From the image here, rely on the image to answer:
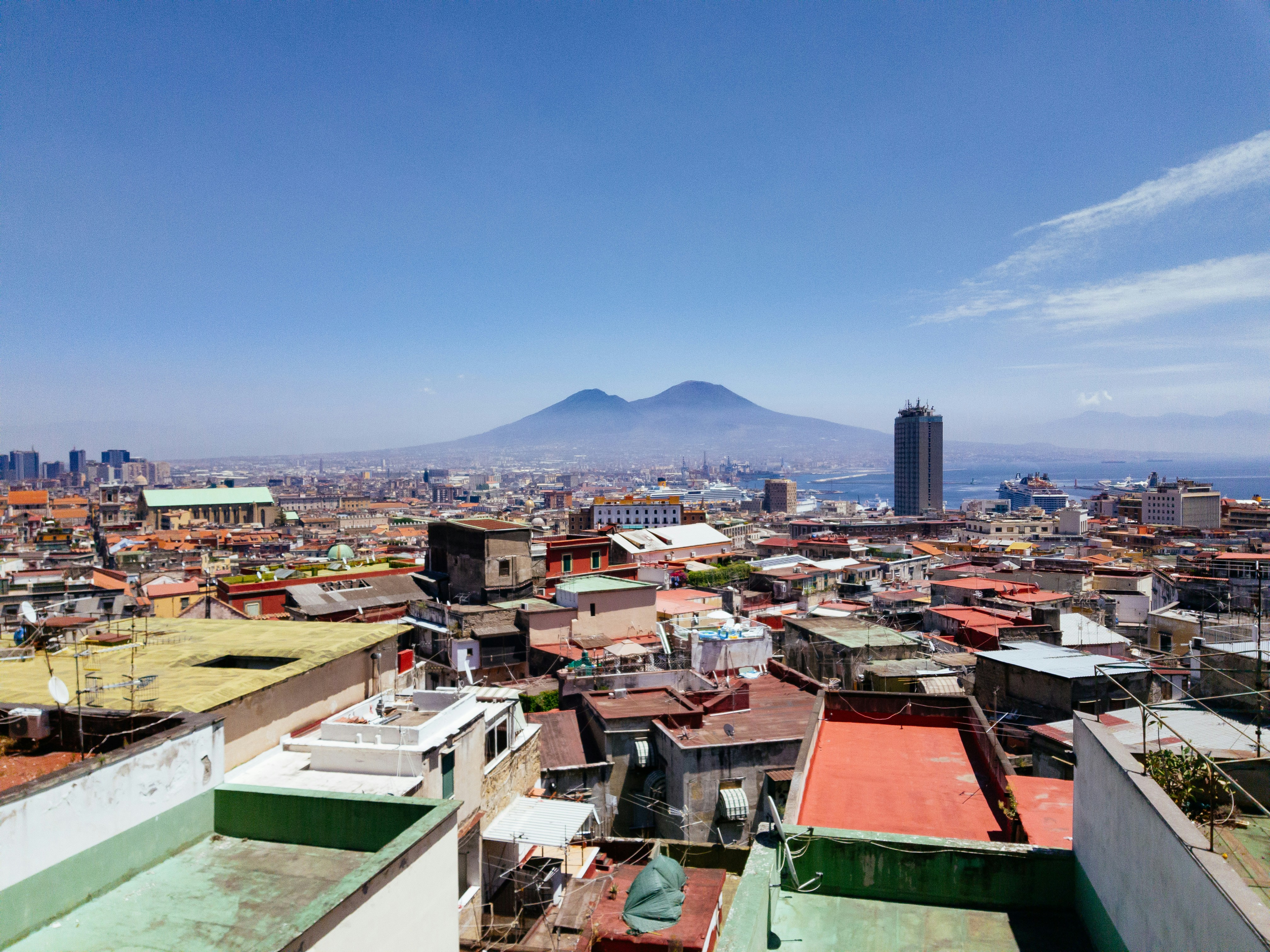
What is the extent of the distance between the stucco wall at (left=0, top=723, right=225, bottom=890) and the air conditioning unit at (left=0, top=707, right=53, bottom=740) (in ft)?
5.48

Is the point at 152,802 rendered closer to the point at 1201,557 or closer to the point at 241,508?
the point at 1201,557

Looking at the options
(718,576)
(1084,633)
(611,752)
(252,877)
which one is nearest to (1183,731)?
(611,752)

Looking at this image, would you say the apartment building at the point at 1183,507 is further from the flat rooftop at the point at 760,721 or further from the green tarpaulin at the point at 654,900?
the green tarpaulin at the point at 654,900

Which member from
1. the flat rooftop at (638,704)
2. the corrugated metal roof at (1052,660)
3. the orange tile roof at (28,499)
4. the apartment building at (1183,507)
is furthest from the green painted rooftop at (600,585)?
the orange tile roof at (28,499)

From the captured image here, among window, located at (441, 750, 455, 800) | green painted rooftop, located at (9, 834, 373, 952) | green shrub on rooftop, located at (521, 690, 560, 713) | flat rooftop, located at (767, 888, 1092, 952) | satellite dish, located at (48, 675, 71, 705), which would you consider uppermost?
satellite dish, located at (48, 675, 71, 705)

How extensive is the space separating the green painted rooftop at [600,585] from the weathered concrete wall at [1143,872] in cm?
1885

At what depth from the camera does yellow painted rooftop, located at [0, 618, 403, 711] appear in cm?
705

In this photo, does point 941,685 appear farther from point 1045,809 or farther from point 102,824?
point 102,824

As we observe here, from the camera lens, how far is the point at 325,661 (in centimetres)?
963

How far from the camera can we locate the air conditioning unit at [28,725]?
5.77m

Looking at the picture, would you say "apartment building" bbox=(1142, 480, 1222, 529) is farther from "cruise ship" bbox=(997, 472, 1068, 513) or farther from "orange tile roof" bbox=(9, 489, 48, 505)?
"orange tile roof" bbox=(9, 489, 48, 505)

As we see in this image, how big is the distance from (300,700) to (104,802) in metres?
5.00

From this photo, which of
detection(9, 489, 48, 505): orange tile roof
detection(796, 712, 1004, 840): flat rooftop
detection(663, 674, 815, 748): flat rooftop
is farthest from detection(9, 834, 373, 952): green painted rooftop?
detection(9, 489, 48, 505): orange tile roof

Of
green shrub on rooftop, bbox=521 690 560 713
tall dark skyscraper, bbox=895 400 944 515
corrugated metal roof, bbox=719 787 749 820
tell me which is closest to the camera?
corrugated metal roof, bbox=719 787 749 820
